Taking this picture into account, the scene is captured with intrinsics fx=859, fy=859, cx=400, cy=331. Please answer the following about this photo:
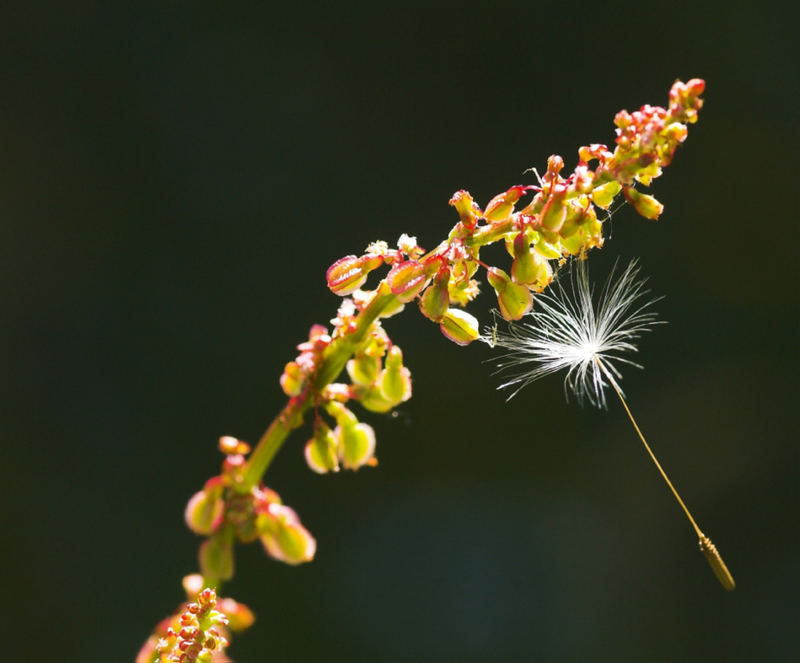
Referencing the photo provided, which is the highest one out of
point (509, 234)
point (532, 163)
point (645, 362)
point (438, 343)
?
point (532, 163)

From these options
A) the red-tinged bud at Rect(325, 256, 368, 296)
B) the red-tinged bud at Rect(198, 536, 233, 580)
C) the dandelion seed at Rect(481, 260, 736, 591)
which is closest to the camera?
the red-tinged bud at Rect(198, 536, 233, 580)

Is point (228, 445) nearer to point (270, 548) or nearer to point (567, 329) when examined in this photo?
point (270, 548)

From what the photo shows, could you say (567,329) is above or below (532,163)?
below

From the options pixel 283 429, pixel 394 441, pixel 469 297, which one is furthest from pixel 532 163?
pixel 283 429

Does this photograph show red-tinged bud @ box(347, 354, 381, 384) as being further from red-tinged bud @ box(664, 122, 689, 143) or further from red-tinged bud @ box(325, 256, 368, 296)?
red-tinged bud @ box(664, 122, 689, 143)

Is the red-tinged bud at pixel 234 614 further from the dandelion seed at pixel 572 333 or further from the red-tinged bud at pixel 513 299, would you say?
the dandelion seed at pixel 572 333

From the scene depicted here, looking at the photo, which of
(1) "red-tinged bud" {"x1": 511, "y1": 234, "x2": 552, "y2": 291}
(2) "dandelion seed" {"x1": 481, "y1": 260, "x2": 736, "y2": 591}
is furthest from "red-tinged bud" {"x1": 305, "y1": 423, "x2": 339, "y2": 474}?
(2) "dandelion seed" {"x1": 481, "y1": 260, "x2": 736, "y2": 591}

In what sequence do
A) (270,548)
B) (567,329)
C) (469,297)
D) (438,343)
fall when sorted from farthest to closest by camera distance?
(438,343) < (567,329) < (469,297) < (270,548)

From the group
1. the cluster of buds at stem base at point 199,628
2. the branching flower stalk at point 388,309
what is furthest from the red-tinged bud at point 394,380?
the cluster of buds at stem base at point 199,628
